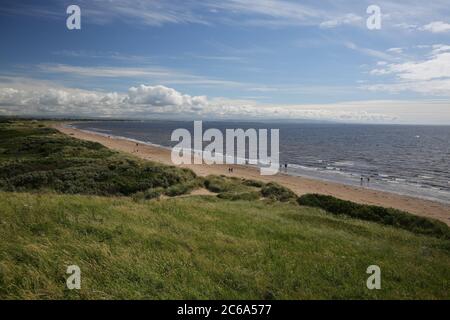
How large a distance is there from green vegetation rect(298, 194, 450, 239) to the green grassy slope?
668cm

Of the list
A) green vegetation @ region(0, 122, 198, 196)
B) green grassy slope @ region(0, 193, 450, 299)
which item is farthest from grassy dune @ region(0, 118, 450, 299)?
green vegetation @ region(0, 122, 198, 196)

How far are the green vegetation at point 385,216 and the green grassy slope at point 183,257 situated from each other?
668 cm

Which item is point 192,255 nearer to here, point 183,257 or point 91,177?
point 183,257

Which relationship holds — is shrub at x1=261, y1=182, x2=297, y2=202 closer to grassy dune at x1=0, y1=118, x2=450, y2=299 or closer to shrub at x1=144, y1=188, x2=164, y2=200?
shrub at x1=144, y1=188, x2=164, y2=200

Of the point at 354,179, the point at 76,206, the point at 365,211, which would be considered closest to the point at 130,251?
the point at 76,206

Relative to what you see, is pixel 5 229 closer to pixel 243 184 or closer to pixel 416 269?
pixel 416 269

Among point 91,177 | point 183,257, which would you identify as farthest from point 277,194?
point 183,257

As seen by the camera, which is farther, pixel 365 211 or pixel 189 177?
pixel 189 177

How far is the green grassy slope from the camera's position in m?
7.82

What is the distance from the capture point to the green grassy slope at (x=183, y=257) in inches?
308

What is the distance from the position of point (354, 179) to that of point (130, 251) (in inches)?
2082

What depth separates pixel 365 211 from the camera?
23.8 metres

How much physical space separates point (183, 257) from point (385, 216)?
60.0ft

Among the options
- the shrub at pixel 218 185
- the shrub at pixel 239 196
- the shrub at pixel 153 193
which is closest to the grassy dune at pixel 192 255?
the shrub at pixel 239 196
